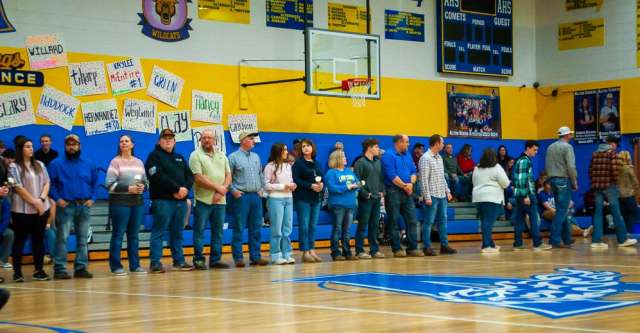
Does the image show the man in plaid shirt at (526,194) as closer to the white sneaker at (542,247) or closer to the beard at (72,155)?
the white sneaker at (542,247)

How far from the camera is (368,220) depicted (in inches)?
518

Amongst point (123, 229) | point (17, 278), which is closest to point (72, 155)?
point (123, 229)

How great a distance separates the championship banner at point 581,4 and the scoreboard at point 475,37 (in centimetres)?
129

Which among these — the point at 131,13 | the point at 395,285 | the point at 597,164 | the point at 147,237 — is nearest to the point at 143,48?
the point at 131,13

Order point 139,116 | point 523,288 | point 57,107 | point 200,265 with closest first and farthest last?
point 523,288, point 200,265, point 57,107, point 139,116

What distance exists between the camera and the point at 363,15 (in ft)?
63.5

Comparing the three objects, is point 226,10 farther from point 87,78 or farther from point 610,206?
point 610,206

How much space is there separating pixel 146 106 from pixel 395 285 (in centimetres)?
889

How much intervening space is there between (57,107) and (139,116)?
1504mm

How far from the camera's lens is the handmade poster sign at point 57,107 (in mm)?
15188

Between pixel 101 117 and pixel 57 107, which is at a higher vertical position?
pixel 57 107

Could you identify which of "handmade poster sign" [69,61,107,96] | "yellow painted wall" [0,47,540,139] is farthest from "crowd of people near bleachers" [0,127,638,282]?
"yellow painted wall" [0,47,540,139]

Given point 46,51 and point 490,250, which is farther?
point 46,51

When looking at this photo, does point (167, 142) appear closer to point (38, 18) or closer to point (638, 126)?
point (38, 18)
